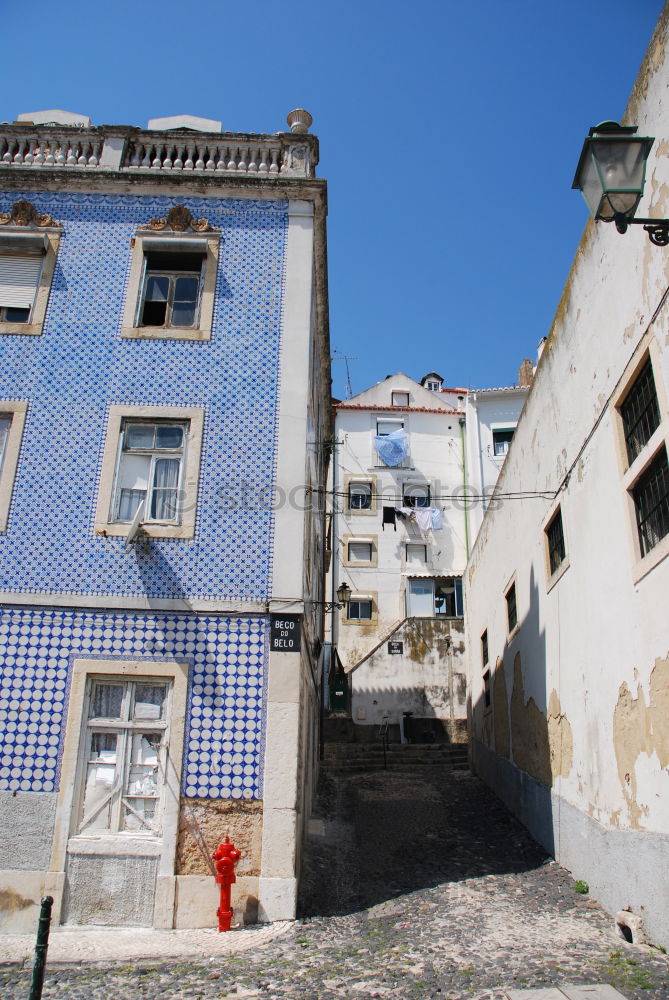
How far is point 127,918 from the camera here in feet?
20.7

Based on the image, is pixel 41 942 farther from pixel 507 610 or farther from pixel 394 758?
pixel 394 758

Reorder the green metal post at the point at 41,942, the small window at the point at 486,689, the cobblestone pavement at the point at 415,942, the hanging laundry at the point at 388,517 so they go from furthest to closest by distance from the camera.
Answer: the hanging laundry at the point at 388,517 → the small window at the point at 486,689 → the cobblestone pavement at the point at 415,942 → the green metal post at the point at 41,942

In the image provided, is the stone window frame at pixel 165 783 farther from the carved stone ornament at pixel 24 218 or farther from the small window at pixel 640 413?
the carved stone ornament at pixel 24 218

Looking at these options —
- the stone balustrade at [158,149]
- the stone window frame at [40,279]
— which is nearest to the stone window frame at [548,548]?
the stone balustrade at [158,149]

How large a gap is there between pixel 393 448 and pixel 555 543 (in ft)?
72.1

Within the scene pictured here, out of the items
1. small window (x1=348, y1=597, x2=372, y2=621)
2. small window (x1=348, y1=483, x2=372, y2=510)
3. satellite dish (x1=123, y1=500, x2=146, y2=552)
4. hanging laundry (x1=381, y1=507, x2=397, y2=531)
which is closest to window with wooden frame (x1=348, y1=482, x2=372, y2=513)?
small window (x1=348, y1=483, x2=372, y2=510)

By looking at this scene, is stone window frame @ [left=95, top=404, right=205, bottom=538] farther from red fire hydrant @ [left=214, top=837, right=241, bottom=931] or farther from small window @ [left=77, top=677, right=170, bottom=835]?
red fire hydrant @ [left=214, top=837, right=241, bottom=931]

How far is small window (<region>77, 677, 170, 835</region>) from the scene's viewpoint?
6652 mm

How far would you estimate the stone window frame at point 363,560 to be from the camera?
2923cm

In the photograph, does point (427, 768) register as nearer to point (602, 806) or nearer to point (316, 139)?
point (602, 806)

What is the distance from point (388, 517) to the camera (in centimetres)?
2995

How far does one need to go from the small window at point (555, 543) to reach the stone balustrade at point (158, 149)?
17.9 feet

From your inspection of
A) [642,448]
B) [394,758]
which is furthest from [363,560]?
[642,448]

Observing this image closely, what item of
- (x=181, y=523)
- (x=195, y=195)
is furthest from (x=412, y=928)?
(x=195, y=195)
